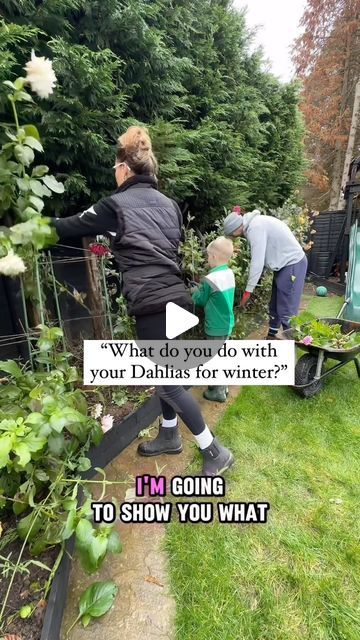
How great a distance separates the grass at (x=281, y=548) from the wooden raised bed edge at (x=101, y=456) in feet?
1.44

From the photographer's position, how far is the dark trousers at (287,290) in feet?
9.96

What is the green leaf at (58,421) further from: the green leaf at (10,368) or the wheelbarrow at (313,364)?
the wheelbarrow at (313,364)

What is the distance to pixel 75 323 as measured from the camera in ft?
8.73

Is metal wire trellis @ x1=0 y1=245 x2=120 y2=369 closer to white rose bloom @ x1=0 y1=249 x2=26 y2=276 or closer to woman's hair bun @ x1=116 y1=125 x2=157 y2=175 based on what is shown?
woman's hair bun @ x1=116 y1=125 x2=157 y2=175

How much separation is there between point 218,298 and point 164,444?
1032 mm

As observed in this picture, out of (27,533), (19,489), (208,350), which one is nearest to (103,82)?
(208,350)

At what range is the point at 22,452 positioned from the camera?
3.64ft

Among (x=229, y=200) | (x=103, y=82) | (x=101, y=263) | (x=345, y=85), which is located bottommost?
(x=101, y=263)

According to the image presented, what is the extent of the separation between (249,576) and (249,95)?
486cm

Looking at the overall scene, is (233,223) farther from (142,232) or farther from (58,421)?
(58,421)

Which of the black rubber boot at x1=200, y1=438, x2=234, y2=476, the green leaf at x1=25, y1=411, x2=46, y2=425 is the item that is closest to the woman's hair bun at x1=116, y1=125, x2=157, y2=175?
the green leaf at x1=25, y1=411, x2=46, y2=425

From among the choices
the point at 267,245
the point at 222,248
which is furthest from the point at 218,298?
the point at 267,245

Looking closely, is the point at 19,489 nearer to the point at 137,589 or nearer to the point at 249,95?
the point at 137,589

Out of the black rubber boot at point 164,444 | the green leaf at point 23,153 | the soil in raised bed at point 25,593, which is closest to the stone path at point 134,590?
the soil in raised bed at point 25,593
